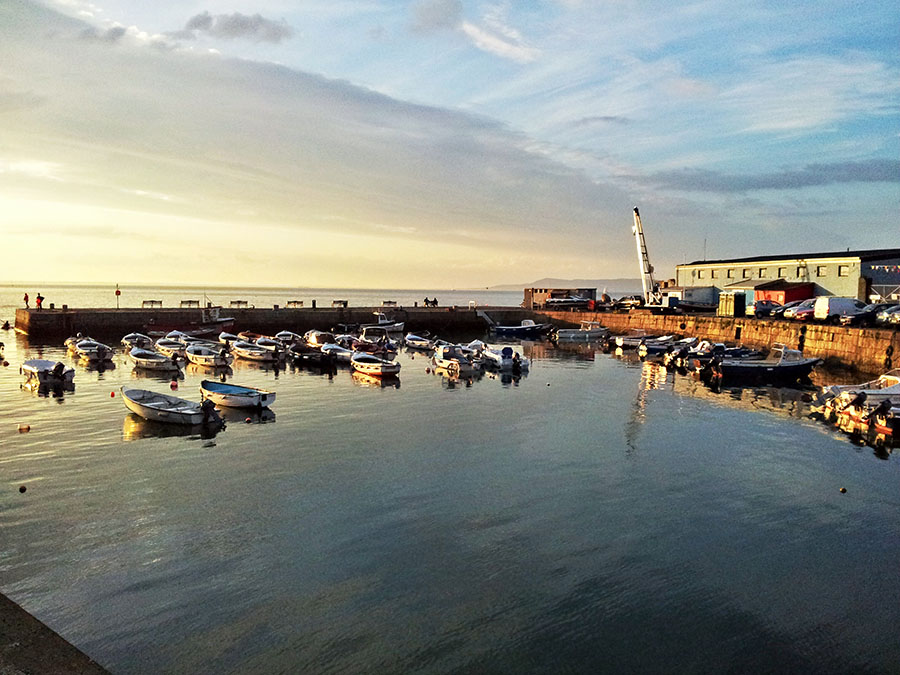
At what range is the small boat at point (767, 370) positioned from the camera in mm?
46531

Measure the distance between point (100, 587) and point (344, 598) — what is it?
5.51 metres

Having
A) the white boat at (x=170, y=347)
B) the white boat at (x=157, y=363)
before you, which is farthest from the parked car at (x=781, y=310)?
the white boat at (x=170, y=347)

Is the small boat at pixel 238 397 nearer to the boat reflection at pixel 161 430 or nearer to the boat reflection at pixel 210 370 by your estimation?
the boat reflection at pixel 161 430

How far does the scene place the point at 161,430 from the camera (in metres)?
28.7

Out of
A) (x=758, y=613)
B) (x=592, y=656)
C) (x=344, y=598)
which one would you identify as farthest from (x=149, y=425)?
(x=758, y=613)

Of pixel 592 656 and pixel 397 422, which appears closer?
pixel 592 656

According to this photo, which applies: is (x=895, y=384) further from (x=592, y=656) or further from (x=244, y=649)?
(x=244, y=649)

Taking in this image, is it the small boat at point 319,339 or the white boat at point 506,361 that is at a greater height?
the small boat at point 319,339

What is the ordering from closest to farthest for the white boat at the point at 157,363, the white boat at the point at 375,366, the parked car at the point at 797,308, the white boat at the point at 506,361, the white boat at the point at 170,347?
the white boat at the point at 375,366, the white boat at the point at 157,363, the white boat at the point at 506,361, the white boat at the point at 170,347, the parked car at the point at 797,308

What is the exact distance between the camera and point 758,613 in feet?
44.3

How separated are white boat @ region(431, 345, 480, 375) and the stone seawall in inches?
1176

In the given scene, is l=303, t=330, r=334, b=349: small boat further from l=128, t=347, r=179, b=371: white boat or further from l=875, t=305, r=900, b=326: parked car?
l=875, t=305, r=900, b=326: parked car

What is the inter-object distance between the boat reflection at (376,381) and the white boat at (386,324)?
3529 centimetres

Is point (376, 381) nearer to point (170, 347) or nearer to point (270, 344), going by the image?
point (270, 344)
